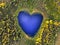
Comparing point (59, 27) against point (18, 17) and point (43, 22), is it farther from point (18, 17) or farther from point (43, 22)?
point (18, 17)

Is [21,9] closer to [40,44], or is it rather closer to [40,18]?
[40,18]

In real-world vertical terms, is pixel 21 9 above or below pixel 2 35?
above

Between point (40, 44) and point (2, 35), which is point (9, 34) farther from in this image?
point (40, 44)

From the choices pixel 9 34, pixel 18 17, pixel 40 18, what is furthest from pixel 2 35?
pixel 40 18

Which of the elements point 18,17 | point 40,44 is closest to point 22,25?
point 18,17

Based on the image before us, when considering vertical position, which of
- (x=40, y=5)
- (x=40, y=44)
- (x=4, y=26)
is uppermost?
(x=40, y=5)

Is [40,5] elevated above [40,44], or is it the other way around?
[40,5]
